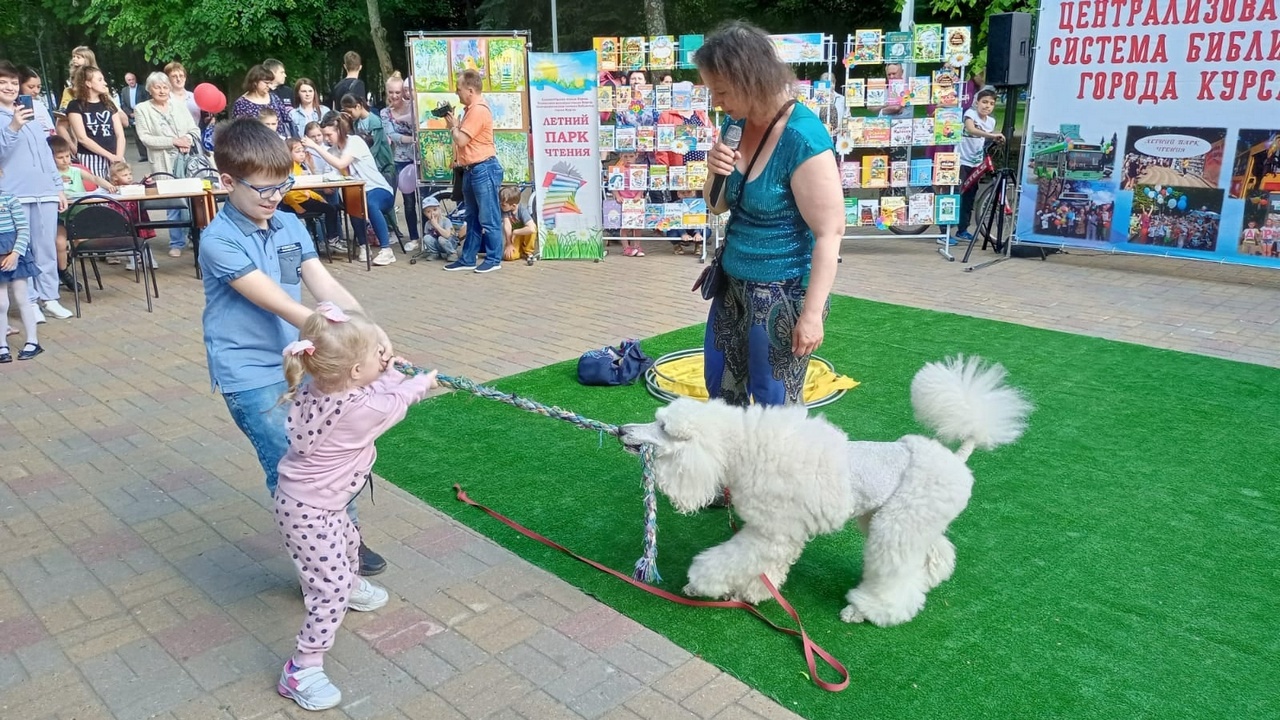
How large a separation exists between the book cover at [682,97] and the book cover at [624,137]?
0.51 m

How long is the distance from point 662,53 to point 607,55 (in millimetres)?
608

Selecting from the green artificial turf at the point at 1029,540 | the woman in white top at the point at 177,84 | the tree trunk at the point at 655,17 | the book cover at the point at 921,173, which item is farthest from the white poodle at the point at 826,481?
the tree trunk at the point at 655,17

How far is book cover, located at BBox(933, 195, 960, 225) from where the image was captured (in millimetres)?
9828

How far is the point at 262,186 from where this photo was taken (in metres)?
2.96

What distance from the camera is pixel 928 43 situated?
30.5 feet

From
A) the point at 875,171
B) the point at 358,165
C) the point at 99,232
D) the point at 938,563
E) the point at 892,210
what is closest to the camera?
the point at 938,563

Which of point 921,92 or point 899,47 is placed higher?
point 899,47

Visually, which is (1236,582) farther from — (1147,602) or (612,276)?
(612,276)

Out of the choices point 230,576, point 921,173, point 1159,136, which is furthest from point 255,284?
point 1159,136

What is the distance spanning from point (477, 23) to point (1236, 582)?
27.4m

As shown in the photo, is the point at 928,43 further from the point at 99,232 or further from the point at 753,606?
the point at 99,232

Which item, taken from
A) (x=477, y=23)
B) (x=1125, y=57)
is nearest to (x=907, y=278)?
(x=1125, y=57)

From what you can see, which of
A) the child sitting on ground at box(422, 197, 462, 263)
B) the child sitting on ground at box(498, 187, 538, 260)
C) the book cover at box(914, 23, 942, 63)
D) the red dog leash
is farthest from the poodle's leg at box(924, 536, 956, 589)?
the child sitting on ground at box(422, 197, 462, 263)

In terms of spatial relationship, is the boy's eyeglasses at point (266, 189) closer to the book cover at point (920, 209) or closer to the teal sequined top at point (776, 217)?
the teal sequined top at point (776, 217)
